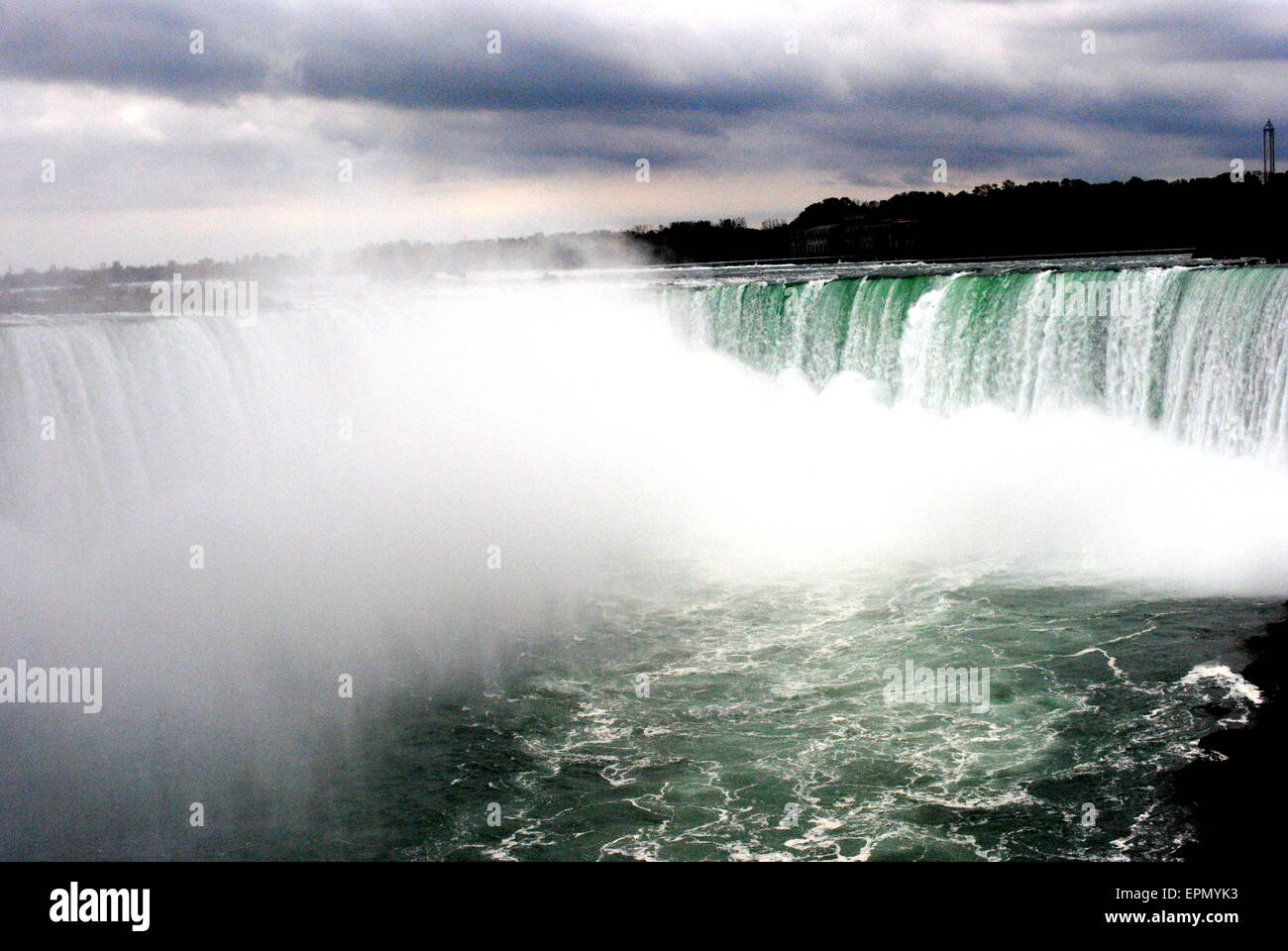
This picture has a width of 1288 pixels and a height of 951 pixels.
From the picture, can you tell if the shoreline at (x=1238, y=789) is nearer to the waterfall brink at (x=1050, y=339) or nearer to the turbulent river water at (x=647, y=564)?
the turbulent river water at (x=647, y=564)

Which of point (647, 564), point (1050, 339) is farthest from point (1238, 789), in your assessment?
point (1050, 339)

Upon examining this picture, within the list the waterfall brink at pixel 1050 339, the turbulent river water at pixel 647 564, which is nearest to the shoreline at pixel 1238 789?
the turbulent river water at pixel 647 564

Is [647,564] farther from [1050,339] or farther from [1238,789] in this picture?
[1238,789]

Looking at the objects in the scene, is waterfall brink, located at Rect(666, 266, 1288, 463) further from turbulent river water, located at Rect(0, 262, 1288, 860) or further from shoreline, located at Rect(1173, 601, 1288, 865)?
shoreline, located at Rect(1173, 601, 1288, 865)

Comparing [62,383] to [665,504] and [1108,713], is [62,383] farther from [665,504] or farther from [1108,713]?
[1108,713]

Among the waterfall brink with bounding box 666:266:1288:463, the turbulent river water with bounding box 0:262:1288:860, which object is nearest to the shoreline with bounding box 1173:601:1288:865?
the turbulent river water with bounding box 0:262:1288:860

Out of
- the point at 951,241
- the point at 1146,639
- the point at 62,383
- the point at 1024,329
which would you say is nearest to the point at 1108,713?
the point at 1146,639
